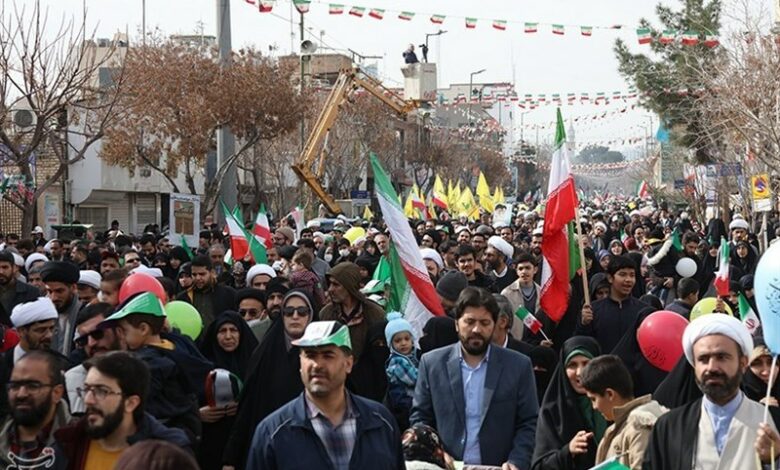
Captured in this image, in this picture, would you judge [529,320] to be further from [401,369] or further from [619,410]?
[619,410]

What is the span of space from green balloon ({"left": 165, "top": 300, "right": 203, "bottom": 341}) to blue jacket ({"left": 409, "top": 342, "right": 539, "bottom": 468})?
2633 millimetres

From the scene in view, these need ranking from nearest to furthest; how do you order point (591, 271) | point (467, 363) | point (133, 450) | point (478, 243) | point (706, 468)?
1. point (133, 450)
2. point (706, 468)
3. point (467, 363)
4. point (591, 271)
5. point (478, 243)

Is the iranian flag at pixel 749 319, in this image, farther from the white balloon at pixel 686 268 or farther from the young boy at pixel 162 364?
the white balloon at pixel 686 268

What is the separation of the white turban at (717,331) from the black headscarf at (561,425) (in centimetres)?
104

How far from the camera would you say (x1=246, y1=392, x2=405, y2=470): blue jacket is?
477 cm

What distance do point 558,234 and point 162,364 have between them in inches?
222

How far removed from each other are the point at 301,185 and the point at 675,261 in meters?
30.1

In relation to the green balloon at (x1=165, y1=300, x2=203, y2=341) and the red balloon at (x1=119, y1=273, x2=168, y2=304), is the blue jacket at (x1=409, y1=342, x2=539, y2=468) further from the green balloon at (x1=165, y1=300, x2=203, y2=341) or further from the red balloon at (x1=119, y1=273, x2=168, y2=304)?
the green balloon at (x1=165, y1=300, x2=203, y2=341)

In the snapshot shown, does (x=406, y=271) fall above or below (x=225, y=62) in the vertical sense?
below

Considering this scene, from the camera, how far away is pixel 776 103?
24.1 m

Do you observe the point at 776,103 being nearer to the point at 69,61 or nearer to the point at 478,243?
the point at 478,243

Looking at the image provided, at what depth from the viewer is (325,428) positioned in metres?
4.84

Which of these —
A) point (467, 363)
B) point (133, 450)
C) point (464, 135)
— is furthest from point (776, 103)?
point (464, 135)

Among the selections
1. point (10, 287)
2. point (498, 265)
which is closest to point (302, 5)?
point (498, 265)
